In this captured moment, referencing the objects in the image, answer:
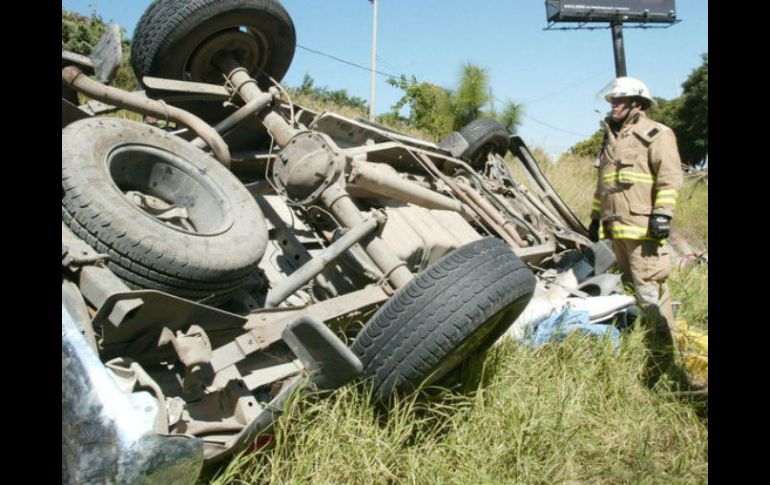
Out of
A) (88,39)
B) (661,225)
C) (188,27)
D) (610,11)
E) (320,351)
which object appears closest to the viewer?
(320,351)

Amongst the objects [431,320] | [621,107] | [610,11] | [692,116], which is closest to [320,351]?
[431,320]

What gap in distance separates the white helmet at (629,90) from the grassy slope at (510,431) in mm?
1820

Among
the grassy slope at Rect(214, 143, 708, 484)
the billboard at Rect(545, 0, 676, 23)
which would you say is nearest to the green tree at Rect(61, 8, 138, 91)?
the grassy slope at Rect(214, 143, 708, 484)

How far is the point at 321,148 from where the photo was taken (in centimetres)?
330

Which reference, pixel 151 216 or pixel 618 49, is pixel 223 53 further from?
pixel 618 49

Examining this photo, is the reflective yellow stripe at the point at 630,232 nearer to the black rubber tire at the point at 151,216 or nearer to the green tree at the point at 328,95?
the black rubber tire at the point at 151,216

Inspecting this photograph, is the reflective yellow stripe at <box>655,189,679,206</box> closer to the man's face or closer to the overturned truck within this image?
the man's face

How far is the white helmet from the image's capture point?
14.3 ft

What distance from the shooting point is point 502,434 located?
110 inches

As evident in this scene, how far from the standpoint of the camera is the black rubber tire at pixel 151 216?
7.57ft

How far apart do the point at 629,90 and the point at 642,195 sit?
76cm

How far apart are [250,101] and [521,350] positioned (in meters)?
2.19
